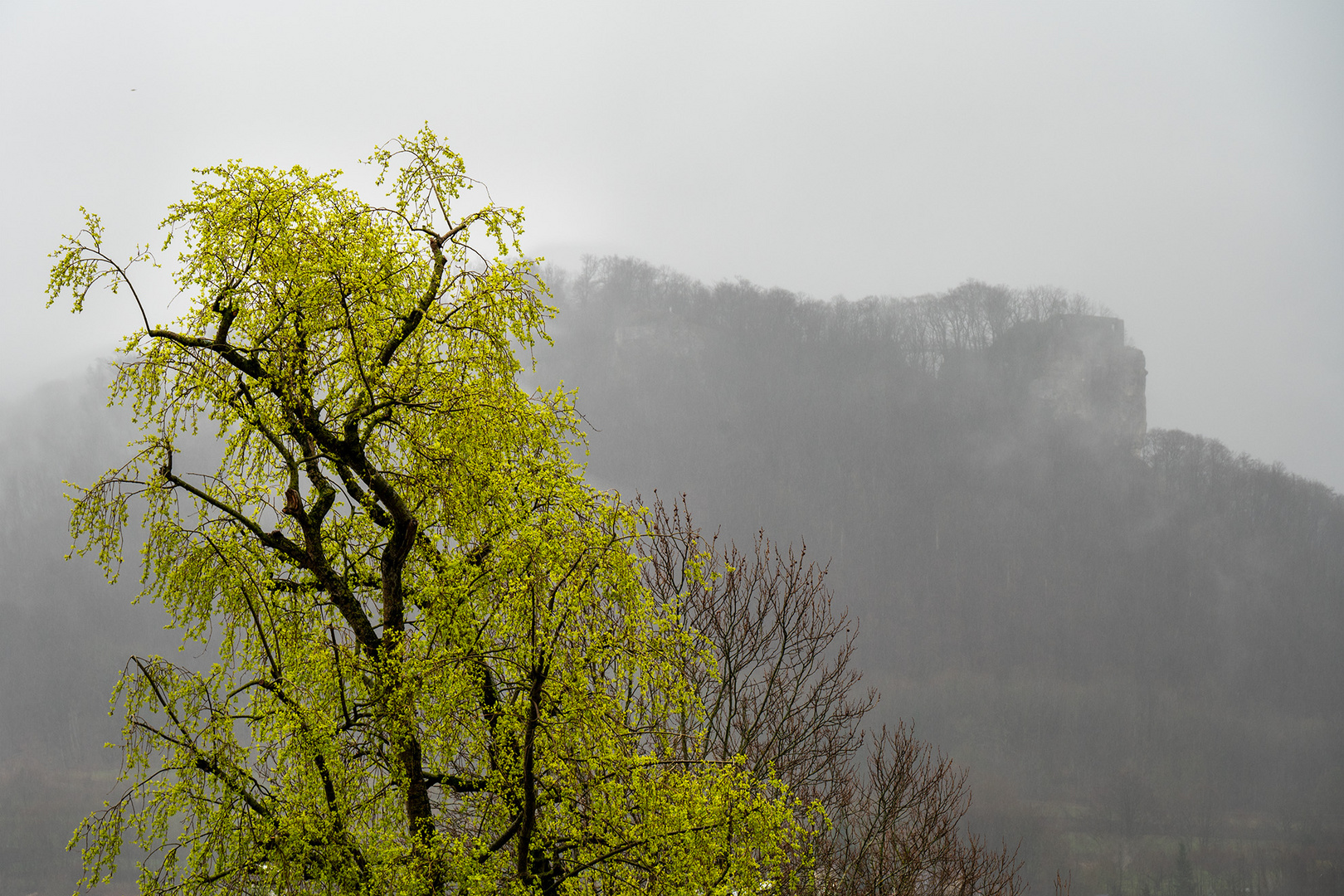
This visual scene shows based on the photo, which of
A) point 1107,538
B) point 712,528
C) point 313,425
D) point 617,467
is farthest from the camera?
point 1107,538

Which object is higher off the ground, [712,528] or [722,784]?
[712,528]

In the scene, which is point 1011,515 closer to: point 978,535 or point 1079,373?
point 978,535

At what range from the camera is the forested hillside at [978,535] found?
98.4 m

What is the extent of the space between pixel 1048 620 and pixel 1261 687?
Answer: 27851 millimetres

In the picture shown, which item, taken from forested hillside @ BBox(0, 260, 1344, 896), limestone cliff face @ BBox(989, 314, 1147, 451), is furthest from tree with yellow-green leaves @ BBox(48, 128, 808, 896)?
limestone cliff face @ BBox(989, 314, 1147, 451)

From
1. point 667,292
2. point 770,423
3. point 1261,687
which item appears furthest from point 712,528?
point 1261,687

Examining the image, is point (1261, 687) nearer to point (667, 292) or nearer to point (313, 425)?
point (667, 292)

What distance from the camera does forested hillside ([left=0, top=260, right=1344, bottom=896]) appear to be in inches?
3875

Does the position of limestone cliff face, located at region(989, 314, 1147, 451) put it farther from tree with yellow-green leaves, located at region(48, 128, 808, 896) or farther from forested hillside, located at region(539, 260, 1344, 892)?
tree with yellow-green leaves, located at region(48, 128, 808, 896)

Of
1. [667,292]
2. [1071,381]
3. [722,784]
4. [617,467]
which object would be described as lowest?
[722,784]

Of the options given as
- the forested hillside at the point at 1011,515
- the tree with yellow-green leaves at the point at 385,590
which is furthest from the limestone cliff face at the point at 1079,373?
the tree with yellow-green leaves at the point at 385,590

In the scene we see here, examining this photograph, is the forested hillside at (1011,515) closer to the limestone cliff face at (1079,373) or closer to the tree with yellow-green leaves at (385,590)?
the limestone cliff face at (1079,373)

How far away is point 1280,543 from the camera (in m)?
115

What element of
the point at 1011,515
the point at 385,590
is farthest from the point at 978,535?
the point at 385,590
